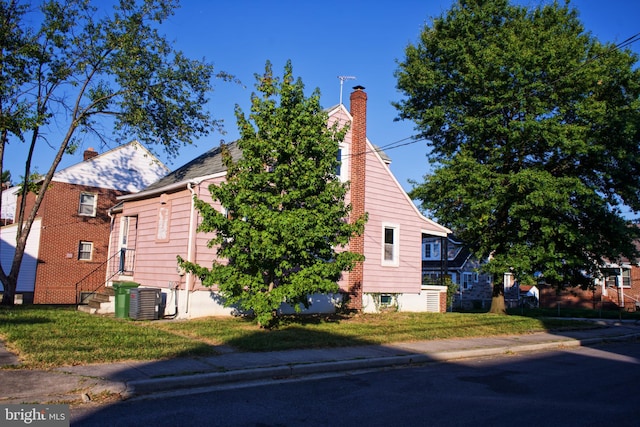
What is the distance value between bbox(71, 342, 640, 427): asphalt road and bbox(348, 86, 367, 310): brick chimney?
8.85m

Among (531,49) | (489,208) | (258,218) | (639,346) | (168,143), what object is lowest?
(639,346)

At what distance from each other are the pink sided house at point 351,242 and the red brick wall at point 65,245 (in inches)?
176

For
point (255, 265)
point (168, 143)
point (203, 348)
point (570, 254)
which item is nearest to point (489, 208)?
point (570, 254)

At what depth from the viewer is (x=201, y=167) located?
19188 mm

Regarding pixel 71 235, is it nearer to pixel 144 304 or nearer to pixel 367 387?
pixel 144 304

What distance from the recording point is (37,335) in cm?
1052

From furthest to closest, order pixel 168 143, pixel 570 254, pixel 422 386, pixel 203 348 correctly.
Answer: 1. pixel 570 254
2. pixel 168 143
3. pixel 203 348
4. pixel 422 386

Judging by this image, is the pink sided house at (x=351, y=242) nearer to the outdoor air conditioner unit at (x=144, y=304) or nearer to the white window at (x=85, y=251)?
the outdoor air conditioner unit at (x=144, y=304)

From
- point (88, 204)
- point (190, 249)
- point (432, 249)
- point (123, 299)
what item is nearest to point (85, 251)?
point (88, 204)

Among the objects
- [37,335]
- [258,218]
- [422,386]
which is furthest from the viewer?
[258,218]

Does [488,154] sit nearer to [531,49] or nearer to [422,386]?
[531,49]

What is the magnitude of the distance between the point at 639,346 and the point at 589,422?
1160 cm

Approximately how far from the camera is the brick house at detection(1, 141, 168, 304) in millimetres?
24531

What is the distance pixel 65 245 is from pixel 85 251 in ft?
3.28
